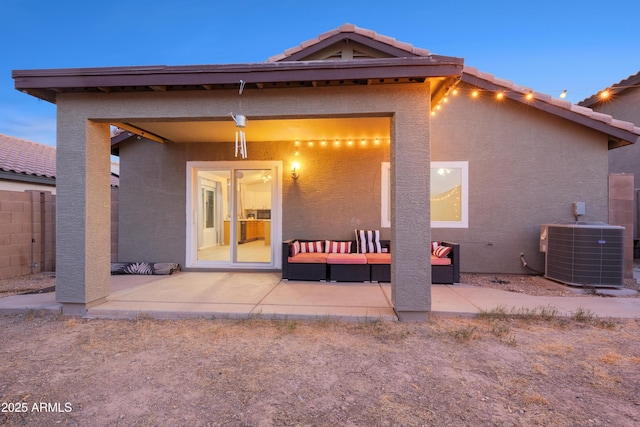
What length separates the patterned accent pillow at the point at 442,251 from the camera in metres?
5.65

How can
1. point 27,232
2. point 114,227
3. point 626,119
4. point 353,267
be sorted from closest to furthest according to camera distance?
point 353,267 → point 27,232 → point 114,227 → point 626,119

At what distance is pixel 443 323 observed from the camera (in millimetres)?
3803

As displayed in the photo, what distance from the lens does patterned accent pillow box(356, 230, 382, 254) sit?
6.38 m

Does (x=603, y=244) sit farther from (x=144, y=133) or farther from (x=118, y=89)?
(x=144, y=133)

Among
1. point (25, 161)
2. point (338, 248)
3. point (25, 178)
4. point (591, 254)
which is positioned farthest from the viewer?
point (25, 161)

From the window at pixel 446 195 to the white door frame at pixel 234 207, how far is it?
2.21m

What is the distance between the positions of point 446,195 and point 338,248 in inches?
98.3

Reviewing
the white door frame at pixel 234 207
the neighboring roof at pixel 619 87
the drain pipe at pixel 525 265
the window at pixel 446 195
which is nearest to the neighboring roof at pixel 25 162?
the white door frame at pixel 234 207

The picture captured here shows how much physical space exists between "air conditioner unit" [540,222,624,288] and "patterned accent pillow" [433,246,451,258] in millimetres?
1889

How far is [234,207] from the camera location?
6.77 m

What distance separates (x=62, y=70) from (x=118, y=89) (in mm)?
574

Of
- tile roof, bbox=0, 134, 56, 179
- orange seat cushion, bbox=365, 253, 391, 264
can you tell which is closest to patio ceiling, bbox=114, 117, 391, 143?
orange seat cushion, bbox=365, 253, 391, 264

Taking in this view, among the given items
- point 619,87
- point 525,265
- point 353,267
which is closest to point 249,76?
point 353,267

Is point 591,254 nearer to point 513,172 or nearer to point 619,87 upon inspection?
point 513,172
